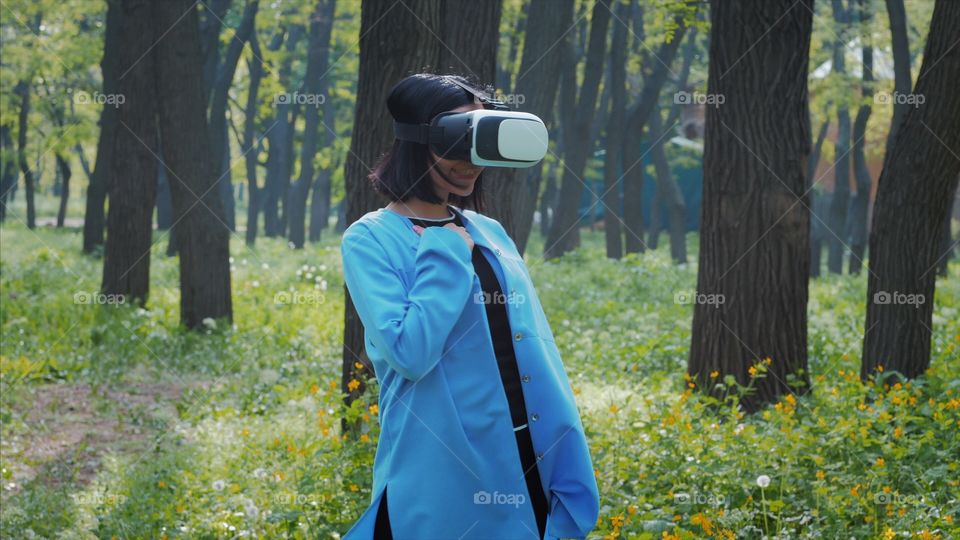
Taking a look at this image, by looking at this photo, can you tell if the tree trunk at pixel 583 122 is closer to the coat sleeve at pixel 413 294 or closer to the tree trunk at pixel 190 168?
the tree trunk at pixel 190 168

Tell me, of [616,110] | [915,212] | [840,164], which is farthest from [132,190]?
[840,164]

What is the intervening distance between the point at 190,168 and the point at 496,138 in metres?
10.2

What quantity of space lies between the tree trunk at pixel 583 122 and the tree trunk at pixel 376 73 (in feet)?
37.7

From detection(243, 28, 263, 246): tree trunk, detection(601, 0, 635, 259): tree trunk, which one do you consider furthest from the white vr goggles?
detection(243, 28, 263, 246): tree trunk

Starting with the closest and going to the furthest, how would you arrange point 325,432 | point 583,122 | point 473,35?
point 325,432, point 473,35, point 583,122

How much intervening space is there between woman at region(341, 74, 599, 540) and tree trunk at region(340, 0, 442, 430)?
3.52 meters

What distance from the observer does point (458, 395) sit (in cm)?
252

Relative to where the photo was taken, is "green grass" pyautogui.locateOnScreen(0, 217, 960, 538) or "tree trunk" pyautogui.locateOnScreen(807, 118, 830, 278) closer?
"green grass" pyautogui.locateOnScreen(0, 217, 960, 538)

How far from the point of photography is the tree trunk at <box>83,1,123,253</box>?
15.3m

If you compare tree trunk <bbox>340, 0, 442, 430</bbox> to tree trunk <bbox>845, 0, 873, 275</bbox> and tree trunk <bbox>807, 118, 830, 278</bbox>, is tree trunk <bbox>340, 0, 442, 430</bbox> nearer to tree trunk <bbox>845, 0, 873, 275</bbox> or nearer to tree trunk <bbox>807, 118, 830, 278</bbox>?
tree trunk <bbox>807, 118, 830, 278</bbox>

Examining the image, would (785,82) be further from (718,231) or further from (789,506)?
(789,506)

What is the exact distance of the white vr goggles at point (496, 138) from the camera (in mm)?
2482

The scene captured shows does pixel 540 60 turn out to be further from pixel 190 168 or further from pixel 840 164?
pixel 840 164

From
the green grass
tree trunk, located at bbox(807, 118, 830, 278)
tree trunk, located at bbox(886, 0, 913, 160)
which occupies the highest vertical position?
tree trunk, located at bbox(886, 0, 913, 160)
